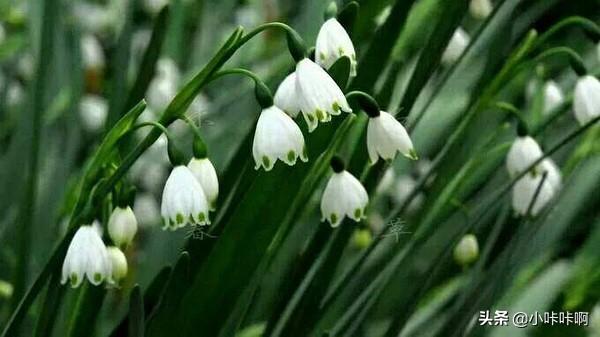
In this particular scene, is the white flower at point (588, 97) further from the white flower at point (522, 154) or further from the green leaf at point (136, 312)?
the green leaf at point (136, 312)

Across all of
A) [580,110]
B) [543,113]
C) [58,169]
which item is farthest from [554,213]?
[58,169]

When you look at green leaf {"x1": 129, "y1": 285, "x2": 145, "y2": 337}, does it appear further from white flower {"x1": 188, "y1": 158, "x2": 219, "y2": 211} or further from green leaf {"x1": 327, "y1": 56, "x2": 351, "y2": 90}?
green leaf {"x1": 327, "y1": 56, "x2": 351, "y2": 90}

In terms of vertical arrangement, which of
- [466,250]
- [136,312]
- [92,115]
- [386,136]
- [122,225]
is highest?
[92,115]

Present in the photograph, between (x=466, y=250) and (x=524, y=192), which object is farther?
(x=466, y=250)

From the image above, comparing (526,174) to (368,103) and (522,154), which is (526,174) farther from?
(368,103)

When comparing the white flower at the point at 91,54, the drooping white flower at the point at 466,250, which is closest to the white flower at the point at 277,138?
the drooping white flower at the point at 466,250

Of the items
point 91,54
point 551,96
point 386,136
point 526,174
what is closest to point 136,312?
point 386,136
